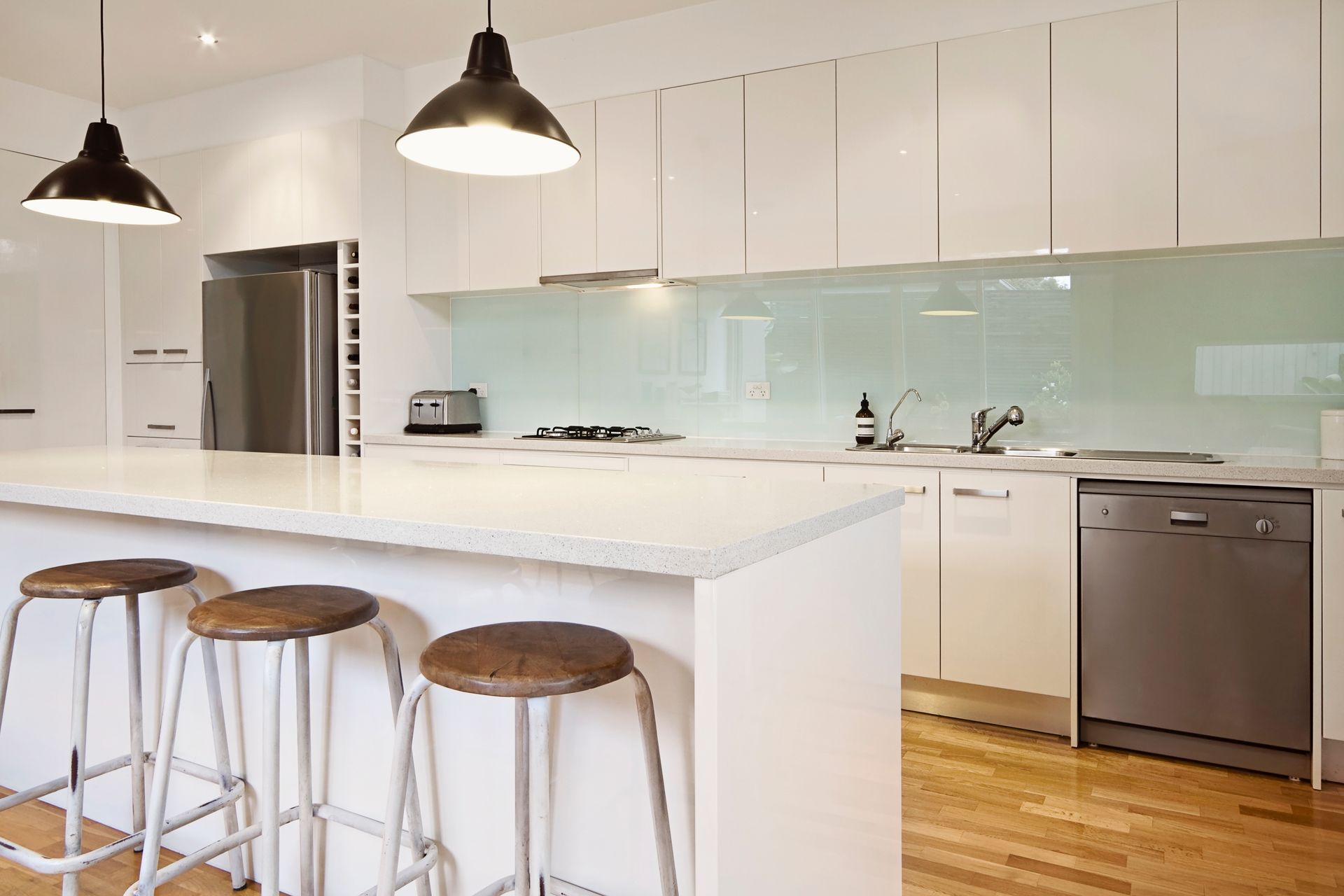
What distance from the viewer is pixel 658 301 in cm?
411

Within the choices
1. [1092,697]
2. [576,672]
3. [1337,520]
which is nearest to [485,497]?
[576,672]

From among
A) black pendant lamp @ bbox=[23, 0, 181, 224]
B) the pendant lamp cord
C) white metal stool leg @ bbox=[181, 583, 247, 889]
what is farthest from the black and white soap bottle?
the pendant lamp cord

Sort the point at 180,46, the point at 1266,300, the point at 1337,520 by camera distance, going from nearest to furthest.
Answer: the point at 1337,520, the point at 1266,300, the point at 180,46

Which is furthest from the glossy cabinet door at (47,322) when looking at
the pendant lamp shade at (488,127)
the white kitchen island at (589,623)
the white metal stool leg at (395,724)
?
the white metal stool leg at (395,724)

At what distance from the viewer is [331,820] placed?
72.5 inches

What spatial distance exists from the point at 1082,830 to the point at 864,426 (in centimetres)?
166

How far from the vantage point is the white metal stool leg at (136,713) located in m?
1.98

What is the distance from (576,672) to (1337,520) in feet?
7.49

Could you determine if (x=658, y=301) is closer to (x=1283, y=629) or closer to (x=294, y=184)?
(x=294, y=184)

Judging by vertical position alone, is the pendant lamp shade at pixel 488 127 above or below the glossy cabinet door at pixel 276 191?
below

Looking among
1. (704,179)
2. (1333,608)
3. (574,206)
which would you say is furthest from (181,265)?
(1333,608)

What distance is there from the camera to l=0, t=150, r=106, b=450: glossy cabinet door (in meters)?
4.64

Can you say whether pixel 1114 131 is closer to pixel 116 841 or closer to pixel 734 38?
pixel 734 38

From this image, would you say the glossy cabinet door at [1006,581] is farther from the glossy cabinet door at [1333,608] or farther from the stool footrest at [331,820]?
the stool footrest at [331,820]
